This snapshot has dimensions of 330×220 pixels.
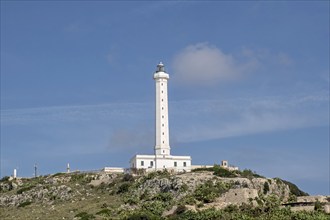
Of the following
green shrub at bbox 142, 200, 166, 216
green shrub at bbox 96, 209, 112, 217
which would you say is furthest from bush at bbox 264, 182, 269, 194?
green shrub at bbox 96, 209, 112, 217

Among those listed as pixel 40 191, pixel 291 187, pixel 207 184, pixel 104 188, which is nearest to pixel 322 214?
pixel 207 184

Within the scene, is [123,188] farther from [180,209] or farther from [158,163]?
[180,209]

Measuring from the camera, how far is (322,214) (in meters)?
67.4

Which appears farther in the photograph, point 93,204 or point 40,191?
point 40,191

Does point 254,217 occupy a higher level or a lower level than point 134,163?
lower

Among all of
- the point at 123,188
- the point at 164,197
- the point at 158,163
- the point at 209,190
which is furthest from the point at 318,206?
the point at 158,163

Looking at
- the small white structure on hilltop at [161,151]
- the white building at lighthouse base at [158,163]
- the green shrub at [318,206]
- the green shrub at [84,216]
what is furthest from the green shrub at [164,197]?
the green shrub at [318,206]

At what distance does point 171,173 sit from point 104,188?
→ 312 inches

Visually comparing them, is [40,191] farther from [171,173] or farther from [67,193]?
[171,173]

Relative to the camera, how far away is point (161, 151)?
298 feet

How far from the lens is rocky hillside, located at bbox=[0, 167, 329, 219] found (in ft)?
236

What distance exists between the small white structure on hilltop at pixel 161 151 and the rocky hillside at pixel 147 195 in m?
3.68

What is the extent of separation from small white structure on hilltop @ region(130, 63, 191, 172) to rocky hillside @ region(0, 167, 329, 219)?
145 inches

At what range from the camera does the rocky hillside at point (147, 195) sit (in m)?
72.1
